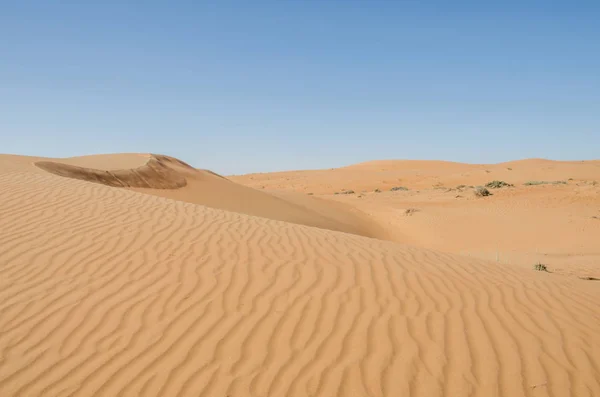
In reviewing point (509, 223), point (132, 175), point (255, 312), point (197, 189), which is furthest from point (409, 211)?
point (255, 312)

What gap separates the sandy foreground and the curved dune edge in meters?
6.08

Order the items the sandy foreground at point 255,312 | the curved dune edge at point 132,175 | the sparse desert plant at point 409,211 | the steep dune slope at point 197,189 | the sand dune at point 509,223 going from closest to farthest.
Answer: the sandy foreground at point 255,312, the sand dune at point 509,223, the curved dune edge at point 132,175, the steep dune slope at point 197,189, the sparse desert plant at point 409,211

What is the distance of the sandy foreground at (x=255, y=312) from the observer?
3.41 meters

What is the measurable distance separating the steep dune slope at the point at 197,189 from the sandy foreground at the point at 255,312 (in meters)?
6.97

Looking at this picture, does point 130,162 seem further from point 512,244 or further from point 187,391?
point 187,391

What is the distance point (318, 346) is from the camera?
3783mm

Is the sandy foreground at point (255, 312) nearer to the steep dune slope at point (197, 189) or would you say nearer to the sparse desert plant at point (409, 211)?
the steep dune slope at point (197, 189)

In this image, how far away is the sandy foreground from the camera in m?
3.41

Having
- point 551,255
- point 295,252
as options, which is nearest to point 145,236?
point 295,252

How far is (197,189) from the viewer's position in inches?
694

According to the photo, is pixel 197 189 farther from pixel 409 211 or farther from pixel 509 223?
Result: pixel 509 223

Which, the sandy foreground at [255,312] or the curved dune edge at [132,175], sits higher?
the curved dune edge at [132,175]

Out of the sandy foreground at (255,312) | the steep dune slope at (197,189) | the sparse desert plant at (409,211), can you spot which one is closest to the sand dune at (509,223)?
the sparse desert plant at (409,211)

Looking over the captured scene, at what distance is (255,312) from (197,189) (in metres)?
13.9
